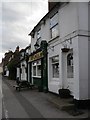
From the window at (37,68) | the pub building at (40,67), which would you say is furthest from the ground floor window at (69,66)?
the window at (37,68)

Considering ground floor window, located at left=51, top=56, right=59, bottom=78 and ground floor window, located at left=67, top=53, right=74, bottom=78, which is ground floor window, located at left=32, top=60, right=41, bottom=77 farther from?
ground floor window, located at left=67, top=53, right=74, bottom=78

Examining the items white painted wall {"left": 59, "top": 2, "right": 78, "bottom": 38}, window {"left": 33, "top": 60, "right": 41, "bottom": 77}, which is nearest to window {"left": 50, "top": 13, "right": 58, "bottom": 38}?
white painted wall {"left": 59, "top": 2, "right": 78, "bottom": 38}

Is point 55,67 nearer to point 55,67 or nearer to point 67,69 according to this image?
point 55,67

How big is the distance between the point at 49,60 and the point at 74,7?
6185 millimetres

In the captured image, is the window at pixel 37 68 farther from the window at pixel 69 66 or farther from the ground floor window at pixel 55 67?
the window at pixel 69 66

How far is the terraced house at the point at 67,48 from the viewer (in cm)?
1116

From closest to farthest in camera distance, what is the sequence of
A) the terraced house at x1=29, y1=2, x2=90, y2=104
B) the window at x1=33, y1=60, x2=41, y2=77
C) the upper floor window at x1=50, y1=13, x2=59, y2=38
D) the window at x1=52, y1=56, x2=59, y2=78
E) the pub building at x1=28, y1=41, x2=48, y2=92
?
1. the terraced house at x1=29, y1=2, x2=90, y2=104
2. the upper floor window at x1=50, y1=13, x2=59, y2=38
3. the window at x1=52, y1=56, x2=59, y2=78
4. the pub building at x1=28, y1=41, x2=48, y2=92
5. the window at x1=33, y1=60, x2=41, y2=77

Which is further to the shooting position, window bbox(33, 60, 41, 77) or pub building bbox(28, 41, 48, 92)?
window bbox(33, 60, 41, 77)

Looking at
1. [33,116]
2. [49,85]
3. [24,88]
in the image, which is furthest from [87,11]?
[24,88]

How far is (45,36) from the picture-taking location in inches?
726

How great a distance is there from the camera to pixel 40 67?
21.2 metres

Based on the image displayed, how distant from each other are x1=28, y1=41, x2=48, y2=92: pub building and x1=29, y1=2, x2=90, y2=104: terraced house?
0.08 meters

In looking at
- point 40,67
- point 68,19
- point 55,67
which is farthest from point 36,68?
point 68,19

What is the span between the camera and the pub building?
17812mm
